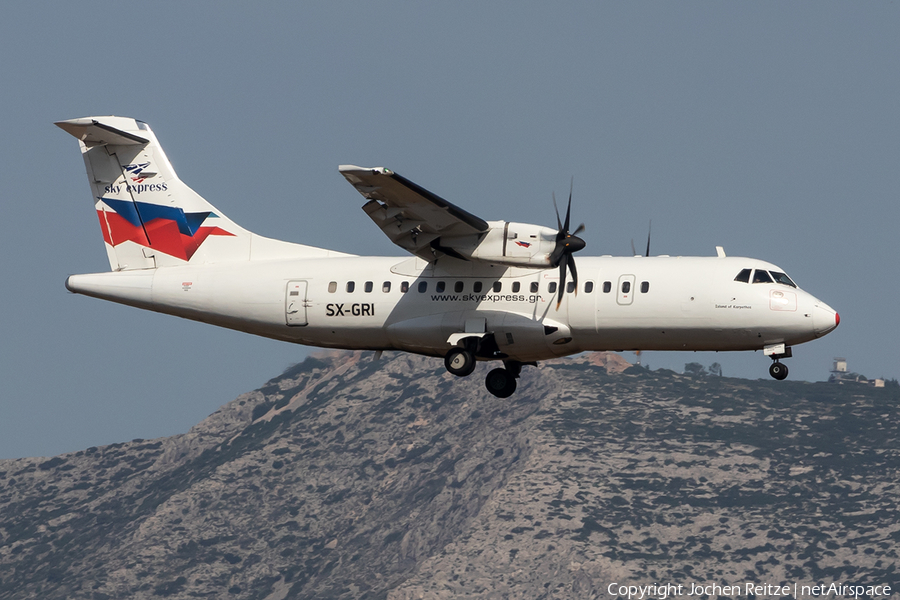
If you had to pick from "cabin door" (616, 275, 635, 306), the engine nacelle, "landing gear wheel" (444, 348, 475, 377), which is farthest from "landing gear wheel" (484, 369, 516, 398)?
"cabin door" (616, 275, 635, 306)

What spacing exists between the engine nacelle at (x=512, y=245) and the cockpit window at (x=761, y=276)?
18.1 ft

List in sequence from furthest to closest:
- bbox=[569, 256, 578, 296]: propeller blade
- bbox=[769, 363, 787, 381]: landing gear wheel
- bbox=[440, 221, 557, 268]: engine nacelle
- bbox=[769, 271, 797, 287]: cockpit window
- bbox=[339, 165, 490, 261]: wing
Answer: bbox=[569, 256, 578, 296]: propeller blade < bbox=[769, 271, 797, 287]: cockpit window < bbox=[440, 221, 557, 268]: engine nacelle < bbox=[769, 363, 787, 381]: landing gear wheel < bbox=[339, 165, 490, 261]: wing

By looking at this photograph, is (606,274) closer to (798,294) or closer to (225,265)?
(798,294)

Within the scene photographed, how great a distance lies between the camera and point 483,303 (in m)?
37.4

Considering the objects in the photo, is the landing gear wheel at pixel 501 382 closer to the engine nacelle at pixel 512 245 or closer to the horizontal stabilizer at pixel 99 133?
the engine nacelle at pixel 512 245

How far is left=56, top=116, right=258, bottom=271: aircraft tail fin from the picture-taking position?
134ft

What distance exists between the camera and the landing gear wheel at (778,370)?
1393 inches

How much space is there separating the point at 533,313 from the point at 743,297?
18.6 ft

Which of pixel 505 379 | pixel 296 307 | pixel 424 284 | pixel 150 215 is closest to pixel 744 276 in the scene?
pixel 505 379

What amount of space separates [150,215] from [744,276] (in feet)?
59.1

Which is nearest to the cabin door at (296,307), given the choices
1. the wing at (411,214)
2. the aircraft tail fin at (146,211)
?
the aircraft tail fin at (146,211)

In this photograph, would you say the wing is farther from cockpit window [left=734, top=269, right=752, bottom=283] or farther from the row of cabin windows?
cockpit window [left=734, top=269, right=752, bottom=283]

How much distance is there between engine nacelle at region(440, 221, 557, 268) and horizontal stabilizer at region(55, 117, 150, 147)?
11614 millimetres

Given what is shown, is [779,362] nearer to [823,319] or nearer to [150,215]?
[823,319]
